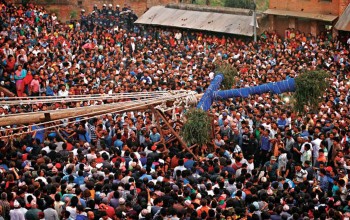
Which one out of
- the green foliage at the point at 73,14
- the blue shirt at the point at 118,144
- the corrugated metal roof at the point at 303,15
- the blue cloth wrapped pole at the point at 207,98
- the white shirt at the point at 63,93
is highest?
the corrugated metal roof at the point at 303,15

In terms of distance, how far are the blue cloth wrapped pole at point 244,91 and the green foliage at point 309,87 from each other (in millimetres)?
180

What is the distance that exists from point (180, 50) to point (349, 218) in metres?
16.8

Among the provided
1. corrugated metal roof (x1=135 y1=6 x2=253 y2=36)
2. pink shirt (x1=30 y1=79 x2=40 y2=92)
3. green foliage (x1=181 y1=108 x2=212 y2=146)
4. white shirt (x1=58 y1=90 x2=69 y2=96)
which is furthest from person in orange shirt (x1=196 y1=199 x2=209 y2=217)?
corrugated metal roof (x1=135 y1=6 x2=253 y2=36)

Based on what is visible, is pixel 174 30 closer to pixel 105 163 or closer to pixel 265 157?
pixel 265 157

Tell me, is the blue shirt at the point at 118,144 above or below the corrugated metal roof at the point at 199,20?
below

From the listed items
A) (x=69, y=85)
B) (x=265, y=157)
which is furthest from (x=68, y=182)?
(x=69, y=85)

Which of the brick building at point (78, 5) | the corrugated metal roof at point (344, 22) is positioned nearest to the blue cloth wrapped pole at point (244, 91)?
the corrugated metal roof at point (344, 22)

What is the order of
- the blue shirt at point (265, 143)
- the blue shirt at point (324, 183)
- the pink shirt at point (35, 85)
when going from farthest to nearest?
the pink shirt at point (35, 85)
the blue shirt at point (265, 143)
the blue shirt at point (324, 183)

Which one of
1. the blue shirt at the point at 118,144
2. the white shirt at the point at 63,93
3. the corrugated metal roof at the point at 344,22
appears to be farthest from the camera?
the corrugated metal roof at the point at 344,22

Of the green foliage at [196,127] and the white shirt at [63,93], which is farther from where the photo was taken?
the white shirt at [63,93]

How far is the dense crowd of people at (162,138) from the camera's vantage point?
18.2 meters

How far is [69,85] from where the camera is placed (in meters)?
28.2

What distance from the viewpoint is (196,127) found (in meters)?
21.5

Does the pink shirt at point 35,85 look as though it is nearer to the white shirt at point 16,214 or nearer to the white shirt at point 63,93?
the white shirt at point 63,93
